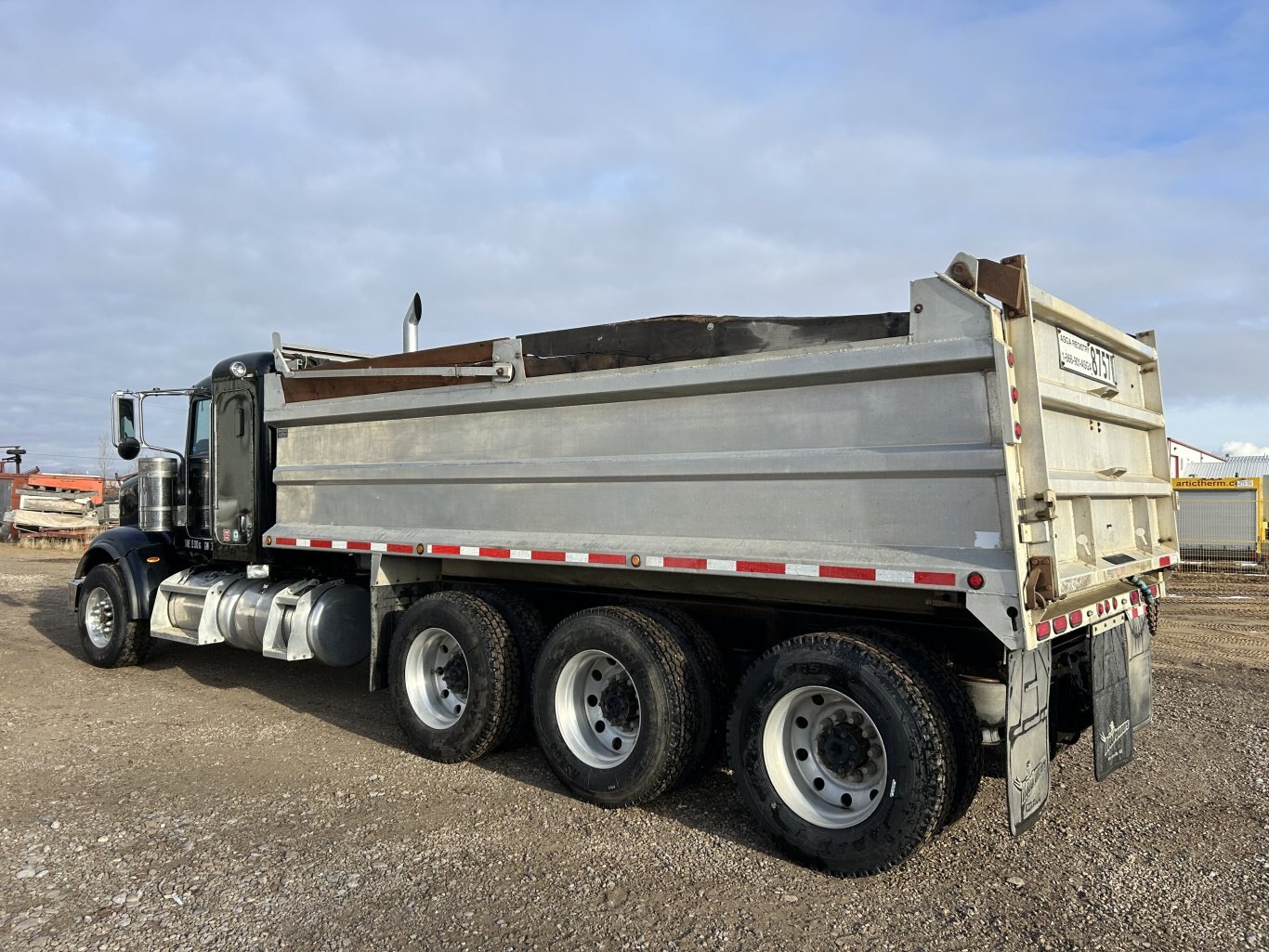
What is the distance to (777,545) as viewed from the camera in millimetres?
4328

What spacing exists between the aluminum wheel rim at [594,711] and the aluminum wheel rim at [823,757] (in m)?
0.94

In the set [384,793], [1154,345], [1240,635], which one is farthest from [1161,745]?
[1240,635]

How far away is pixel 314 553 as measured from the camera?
7.35 m

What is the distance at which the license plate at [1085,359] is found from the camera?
4453mm

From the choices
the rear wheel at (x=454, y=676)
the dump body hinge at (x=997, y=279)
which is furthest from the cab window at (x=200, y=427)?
the dump body hinge at (x=997, y=279)

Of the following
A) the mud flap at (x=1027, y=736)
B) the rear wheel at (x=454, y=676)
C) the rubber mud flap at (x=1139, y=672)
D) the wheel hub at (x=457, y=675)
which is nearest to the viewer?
the mud flap at (x=1027, y=736)

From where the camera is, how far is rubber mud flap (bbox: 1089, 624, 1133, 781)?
4.23 meters

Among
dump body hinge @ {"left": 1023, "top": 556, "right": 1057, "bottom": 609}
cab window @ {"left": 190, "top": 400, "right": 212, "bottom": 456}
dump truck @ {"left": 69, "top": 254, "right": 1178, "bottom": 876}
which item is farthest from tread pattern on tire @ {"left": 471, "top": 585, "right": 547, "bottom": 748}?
cab window @ {"left": 190, "top": 400, "right": 212, "bottom": 456}

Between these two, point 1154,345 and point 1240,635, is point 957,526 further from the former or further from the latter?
point 1240,635

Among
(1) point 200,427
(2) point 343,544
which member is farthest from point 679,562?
(1) point 200,427

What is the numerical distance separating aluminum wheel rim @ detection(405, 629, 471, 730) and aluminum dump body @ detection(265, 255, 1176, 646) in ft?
1.94

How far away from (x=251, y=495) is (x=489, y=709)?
10.7 ft

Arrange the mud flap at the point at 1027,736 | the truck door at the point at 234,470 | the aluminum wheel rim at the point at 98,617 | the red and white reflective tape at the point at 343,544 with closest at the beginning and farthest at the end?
1. the mud flap at the point at 1027,736
2. the red and white reflective tape at the point at 343,544
3. the truck door at the point at 234,470
4. the aluminum wheel rim at the point at 98,617

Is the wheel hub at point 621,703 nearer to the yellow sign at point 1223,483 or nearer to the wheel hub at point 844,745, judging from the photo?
the wheel hub at point 844,745
